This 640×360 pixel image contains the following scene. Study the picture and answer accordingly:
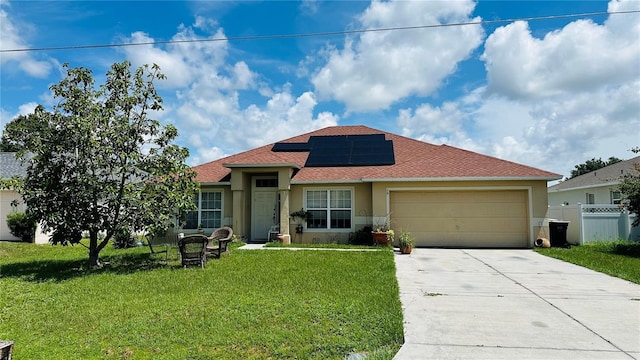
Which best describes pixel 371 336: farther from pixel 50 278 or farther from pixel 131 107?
pixel 131 107

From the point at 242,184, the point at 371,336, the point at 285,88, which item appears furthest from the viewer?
the point at 285,88

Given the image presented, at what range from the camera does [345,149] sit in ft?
64.1

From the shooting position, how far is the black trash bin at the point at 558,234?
630 inches

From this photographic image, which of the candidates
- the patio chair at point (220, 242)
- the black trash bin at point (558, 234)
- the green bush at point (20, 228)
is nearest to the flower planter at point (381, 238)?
the patio chair at point (220, 242)

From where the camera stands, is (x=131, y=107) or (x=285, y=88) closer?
(x=131, y=107)

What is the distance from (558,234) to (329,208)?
9663 millimetres

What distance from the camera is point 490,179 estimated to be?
15570 millimetres

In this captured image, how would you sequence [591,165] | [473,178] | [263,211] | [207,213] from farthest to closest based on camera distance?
[591,165]
[263,211]
[207,213]
[473,178]

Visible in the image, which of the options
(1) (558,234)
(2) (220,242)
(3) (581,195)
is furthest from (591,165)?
(2) (220,242)

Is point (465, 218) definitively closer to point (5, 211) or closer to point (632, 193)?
point (632, 193)

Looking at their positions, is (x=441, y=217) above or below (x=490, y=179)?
below

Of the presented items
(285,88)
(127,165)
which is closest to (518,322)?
(127,165)

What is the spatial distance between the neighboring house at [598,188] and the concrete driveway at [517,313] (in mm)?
12124

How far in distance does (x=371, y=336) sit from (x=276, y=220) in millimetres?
12583
